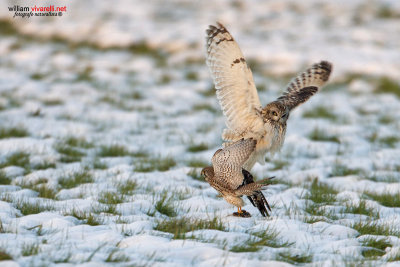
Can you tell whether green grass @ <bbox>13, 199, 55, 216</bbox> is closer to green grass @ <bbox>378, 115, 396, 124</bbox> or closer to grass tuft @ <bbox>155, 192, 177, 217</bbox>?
grass tuft @ <bbox>155, 192, 177, 217</bbox>

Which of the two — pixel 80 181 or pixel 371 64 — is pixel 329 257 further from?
pixel 371 64

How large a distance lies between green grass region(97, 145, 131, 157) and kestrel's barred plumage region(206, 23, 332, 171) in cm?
236

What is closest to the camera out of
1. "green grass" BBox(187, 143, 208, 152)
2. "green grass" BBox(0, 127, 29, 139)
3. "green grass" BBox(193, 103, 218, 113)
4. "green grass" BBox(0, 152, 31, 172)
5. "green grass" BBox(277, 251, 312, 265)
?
"green grass" BBox(277, 251, 312, 265)

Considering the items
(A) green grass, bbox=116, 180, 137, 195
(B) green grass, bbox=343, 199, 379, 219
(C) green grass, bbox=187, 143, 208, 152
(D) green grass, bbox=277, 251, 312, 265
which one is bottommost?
(D) green grass, bbox=277, 251, 312, 265

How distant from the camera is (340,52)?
13.5 metres

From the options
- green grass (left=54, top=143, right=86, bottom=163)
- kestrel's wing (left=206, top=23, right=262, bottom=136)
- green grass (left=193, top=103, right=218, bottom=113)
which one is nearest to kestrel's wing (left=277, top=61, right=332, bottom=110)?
kestrel's wing (left=206, top=23, right=262, bottom=136)

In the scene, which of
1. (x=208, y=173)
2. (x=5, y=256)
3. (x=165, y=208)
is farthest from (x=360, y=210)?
(x=5, y=256)

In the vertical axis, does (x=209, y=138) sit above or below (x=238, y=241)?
above

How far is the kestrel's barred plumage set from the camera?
14.5 ft

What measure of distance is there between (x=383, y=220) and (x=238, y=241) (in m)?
1.52

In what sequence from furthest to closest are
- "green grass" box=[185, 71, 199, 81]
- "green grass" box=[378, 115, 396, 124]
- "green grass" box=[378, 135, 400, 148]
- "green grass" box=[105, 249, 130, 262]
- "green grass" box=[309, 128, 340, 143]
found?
"green grass" box=[185, 71, 199, 81]
"green grass" box=[378, 115, 396, 124]
"green grass" box=[309, 128, 340, 143]
"green grass" box=[378, 135, 400, 148]
"green grass" box=[105, 249, 130, 262]

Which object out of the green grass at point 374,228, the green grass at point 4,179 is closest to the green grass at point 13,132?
the green grass at point 4,179

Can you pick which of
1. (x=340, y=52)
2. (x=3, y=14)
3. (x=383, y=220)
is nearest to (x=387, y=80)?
(x=340, y=52)

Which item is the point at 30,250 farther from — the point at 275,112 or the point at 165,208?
the point at 275,112
